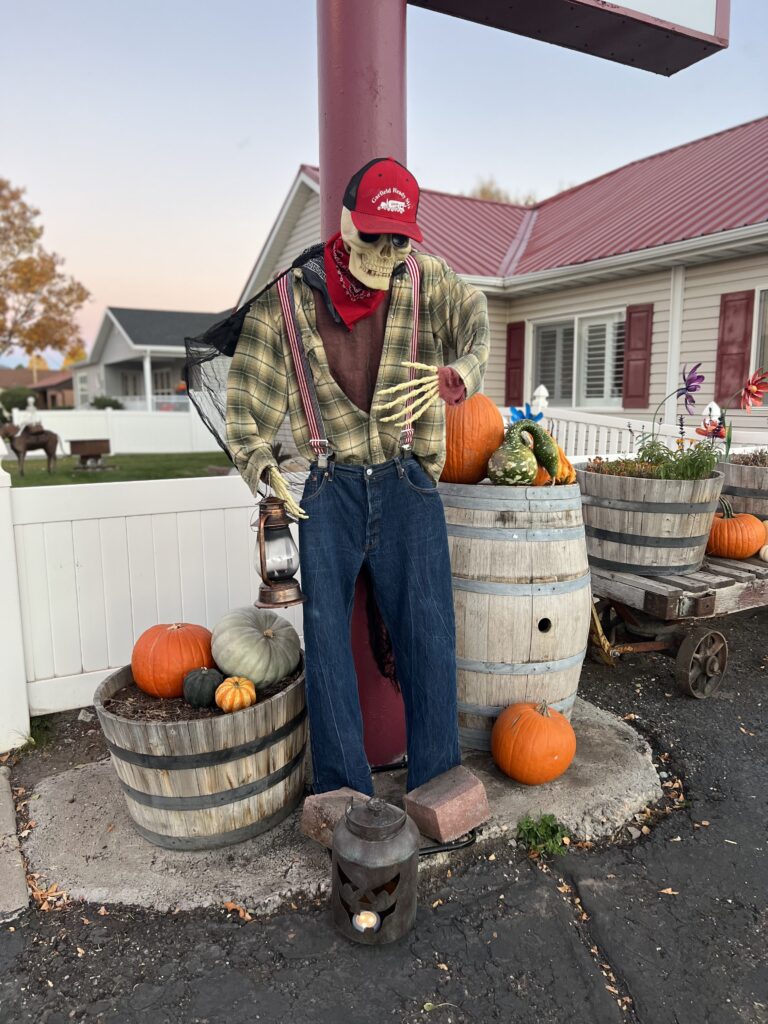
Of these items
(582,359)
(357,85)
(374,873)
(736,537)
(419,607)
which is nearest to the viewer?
(374,873)

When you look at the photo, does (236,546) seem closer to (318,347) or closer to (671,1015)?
(318,347)

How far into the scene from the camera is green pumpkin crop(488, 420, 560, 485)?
2.77 metres

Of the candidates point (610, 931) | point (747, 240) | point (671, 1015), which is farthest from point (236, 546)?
point (747, 240)

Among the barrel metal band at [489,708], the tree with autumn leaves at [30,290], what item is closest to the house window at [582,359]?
the barrel metal band at [489,708]

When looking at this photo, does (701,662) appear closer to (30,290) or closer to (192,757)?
(192,757)

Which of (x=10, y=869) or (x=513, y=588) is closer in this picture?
(x=10, y=869)

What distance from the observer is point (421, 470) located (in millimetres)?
2375

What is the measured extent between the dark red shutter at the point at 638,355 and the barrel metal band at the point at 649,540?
20.6 feet

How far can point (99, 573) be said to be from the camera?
11.0 feet

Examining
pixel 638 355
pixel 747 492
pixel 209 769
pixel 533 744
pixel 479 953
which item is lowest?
pixel 479 953

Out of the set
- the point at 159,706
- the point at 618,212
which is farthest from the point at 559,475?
the point at 618,212

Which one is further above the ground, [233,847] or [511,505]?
[511,505]

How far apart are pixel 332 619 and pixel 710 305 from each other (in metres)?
8.15

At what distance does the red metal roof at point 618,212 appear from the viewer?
8.63 m
